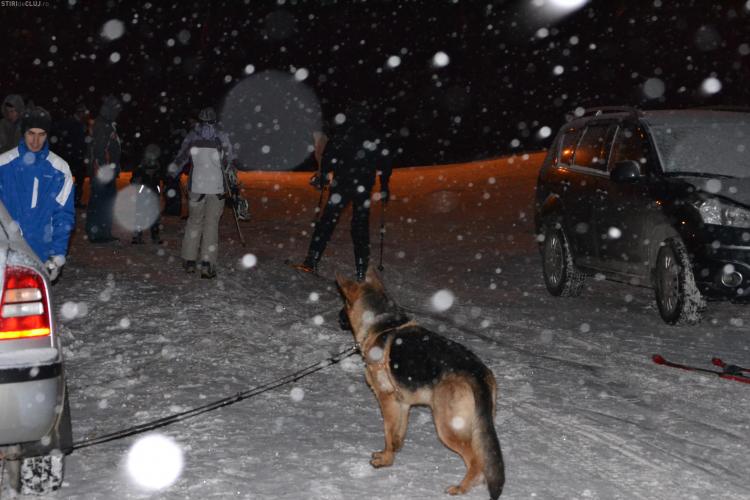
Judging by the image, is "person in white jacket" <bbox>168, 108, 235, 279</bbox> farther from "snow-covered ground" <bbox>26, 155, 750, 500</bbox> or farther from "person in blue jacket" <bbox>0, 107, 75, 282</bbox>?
"person in blue jacket" <bbox>0, 107, 75, 282</bbox>

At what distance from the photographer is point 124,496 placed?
13.8 feet

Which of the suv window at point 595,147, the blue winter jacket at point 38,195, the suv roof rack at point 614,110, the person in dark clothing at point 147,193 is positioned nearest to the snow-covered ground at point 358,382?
the person in dark clothing at point 147,193

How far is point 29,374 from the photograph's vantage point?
3570 millimetres

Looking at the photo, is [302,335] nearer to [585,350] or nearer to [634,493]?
[585,350]

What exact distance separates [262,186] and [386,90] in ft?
82.7

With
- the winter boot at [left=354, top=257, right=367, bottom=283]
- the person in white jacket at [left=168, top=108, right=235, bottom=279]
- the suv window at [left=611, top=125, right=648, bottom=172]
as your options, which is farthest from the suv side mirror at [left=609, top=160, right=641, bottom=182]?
the person in white jacket at [left=168, top=108, right=235, bottom=279]

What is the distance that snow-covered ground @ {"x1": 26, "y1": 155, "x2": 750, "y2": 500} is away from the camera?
4.55 meters

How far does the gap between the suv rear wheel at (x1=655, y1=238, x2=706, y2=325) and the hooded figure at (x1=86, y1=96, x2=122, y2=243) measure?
7.19m

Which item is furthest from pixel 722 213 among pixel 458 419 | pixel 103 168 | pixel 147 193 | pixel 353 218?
pixel 103 168

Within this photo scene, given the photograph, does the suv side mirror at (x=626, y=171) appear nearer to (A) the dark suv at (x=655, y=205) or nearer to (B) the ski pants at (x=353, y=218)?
(A) the dark suv at (x=655, y=205)

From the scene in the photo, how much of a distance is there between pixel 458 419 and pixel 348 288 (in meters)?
1.09

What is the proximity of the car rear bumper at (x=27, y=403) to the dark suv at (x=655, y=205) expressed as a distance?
596 centimetres

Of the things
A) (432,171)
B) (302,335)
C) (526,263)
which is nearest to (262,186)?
(432,171)

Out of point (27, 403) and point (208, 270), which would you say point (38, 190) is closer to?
point (27, 403)
